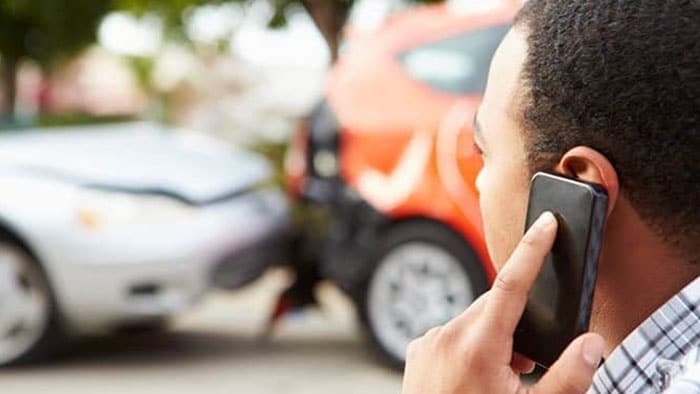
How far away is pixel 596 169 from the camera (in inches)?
47.1

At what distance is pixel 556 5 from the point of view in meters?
1.25

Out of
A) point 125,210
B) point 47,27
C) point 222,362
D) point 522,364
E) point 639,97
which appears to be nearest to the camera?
point 639,97

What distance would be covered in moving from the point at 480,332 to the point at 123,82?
86.9 feet

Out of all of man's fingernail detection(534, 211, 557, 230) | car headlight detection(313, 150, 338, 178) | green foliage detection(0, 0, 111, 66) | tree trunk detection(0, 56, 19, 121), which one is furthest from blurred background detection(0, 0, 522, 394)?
tree trunk detection(0, 56, 19, 121)

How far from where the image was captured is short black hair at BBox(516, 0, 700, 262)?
116 cm

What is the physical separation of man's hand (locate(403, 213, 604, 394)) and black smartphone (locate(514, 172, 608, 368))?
15mm

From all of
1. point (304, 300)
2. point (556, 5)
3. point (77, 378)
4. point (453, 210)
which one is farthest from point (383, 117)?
point (556, 5)

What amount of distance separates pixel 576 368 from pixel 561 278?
0.34 feet

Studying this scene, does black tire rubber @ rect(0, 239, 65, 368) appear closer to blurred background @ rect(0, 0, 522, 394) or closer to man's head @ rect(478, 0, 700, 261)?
blurred background @ rect(0, 0, 522, 394)

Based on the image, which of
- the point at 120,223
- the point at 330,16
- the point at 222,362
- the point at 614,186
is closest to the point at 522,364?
the point at 614,186

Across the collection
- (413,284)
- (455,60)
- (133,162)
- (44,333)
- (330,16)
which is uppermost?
(455,60)

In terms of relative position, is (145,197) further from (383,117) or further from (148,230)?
(383,117)

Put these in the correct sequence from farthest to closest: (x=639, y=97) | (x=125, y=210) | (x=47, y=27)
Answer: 1. (x=47, y=27)
2. (x=125, y=210)
3. (x=639, y=97)

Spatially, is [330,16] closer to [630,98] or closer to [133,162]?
[133,162]
